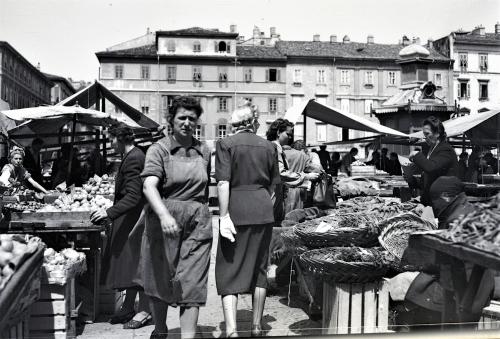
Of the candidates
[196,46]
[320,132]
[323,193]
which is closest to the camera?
[323,193]

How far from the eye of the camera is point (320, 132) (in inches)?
458

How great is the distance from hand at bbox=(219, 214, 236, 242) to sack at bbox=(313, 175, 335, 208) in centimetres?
256

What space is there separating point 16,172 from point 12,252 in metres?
3.55

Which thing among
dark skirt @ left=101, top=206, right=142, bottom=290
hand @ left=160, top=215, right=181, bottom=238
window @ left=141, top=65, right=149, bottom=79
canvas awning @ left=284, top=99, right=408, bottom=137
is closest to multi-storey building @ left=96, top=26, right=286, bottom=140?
window @ left=141, top=65, right=149, bottom=79

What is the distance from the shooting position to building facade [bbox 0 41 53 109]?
5.09 metres

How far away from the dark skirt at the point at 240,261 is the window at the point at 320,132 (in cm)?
741

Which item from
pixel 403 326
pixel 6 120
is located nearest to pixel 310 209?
pixel 403 326

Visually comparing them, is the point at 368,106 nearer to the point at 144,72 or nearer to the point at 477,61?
the point at 477,61

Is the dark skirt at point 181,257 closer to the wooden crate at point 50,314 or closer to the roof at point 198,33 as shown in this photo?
the wooden crate at point 50,314

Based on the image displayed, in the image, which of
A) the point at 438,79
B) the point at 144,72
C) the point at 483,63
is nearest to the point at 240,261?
the point at 144,72

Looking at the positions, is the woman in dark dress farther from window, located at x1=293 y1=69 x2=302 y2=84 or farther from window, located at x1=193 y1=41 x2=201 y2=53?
window, located at x1=293 y1=69 x2=302 y2=84

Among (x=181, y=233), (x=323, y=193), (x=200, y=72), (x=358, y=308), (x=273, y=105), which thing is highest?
(x=200, y=72)

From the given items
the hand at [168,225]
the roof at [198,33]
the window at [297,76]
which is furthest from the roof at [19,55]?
the window at [297,76]

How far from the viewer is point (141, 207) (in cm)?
518
